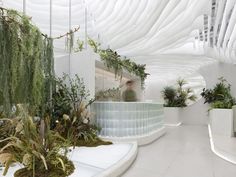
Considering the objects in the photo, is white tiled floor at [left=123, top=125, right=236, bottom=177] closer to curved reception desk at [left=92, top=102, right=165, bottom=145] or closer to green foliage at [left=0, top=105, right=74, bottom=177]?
curved reception desk at [left=92, top=102, right=165, bottom=145]

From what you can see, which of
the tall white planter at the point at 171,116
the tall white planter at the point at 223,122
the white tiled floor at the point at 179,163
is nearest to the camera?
the white tiled floor at the point at 179,163

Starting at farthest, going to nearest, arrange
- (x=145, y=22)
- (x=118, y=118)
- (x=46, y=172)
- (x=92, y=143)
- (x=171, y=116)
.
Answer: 1. (x=171, y=116)
2. (x=145, y=22)
3. (x=118, y=118)
4. (x=92, y=143)
5. (x=46, y=172)

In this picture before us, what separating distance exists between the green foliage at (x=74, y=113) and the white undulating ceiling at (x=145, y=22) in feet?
5.89

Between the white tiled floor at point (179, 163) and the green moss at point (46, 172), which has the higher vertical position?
the green moss at point (46, 172)

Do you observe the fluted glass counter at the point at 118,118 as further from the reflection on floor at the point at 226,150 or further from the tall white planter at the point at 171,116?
the tall white planter at the point at 171,116

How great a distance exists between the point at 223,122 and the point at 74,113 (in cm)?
476

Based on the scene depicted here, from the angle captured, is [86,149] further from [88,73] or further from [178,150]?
[178,150]

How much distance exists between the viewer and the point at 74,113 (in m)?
5.32

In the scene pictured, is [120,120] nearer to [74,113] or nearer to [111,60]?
[74,113]

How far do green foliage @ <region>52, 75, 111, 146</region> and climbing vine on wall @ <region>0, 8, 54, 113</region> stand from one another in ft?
6.82

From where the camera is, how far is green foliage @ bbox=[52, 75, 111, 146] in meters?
5.23

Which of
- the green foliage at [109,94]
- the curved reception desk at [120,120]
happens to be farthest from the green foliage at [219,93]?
the curved reception desk at [120,120]

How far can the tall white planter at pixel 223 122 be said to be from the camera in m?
7.40

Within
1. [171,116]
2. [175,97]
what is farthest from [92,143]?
[175,97]
